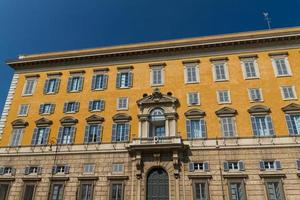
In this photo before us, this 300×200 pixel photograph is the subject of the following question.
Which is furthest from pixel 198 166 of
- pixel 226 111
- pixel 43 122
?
pixel 43 122

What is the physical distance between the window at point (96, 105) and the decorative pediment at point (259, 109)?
16419 mm

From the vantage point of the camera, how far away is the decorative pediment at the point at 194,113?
98.1ft

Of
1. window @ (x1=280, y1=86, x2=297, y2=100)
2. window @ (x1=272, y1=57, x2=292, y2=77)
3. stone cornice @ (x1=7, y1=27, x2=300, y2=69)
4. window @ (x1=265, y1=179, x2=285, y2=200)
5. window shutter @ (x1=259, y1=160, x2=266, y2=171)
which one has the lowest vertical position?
window @ (x1=265, y1=179, x2=285, y2=200)

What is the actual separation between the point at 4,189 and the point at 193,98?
22.7 metres

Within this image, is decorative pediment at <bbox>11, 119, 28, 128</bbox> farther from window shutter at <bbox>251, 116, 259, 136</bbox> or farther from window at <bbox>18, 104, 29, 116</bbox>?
window shutter at <bbox>251, 116, 259, 136</bbox>

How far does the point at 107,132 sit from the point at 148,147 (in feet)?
18.1

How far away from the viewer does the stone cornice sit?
105ft

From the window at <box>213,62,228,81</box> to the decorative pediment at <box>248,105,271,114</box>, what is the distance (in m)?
4.69

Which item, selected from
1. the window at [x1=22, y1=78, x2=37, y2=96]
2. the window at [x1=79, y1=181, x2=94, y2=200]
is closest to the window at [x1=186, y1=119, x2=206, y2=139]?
the window at [x1=79, y1=181, x2=94, y2=200]

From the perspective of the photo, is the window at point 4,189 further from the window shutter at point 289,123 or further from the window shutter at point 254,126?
the window shutter at point 289,123

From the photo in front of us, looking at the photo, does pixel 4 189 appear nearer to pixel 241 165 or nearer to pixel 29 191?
pixel 29 191

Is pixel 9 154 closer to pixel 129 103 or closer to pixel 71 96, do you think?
pixel 71 96

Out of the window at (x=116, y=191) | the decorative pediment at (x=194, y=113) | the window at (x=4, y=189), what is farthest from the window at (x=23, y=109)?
the decorative pediment at (x=194, y=113)

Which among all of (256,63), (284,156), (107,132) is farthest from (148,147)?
(256,63)
